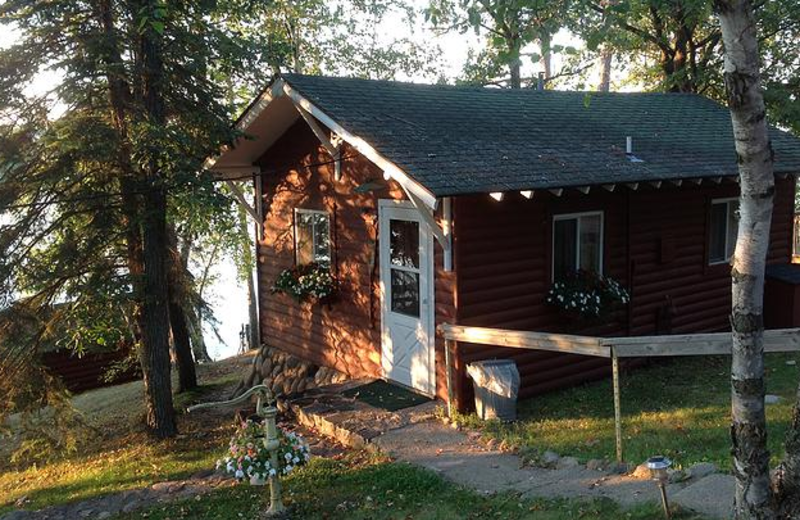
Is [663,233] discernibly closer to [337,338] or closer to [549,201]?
[549,201]

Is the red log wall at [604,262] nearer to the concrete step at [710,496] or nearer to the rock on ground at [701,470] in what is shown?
the rock on ground at [701,470]

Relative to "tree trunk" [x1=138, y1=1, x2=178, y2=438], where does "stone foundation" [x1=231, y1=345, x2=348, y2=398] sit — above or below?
below

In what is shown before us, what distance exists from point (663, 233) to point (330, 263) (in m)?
5.22

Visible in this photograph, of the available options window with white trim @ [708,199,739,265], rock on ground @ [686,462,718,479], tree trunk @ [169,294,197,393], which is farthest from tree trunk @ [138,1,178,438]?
window with white trim @ [708,199,739,265]

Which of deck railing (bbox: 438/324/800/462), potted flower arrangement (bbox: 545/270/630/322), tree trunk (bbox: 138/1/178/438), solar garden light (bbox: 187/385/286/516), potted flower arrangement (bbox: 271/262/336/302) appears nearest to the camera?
solar garden light (bbox: 187/385/286/516)

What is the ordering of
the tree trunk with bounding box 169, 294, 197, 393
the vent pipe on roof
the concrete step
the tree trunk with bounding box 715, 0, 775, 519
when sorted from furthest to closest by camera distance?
the tree trunk with bounding box 169, 294, 197, 393 → the vent pipe on roof → the concrete step → the tree trunk with bounding box 715, 0, 775, 519

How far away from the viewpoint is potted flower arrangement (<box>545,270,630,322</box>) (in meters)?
9.05

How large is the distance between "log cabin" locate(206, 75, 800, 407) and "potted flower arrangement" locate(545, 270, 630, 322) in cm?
16

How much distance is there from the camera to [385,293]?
32.0 feet

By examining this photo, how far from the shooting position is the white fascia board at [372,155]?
7418 mm

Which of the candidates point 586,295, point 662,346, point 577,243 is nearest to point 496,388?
point 662,346

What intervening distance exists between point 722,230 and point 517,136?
14.8 feet

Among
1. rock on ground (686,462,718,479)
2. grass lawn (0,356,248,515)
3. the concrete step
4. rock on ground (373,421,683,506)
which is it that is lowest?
grass lawn (0,356,248,515)

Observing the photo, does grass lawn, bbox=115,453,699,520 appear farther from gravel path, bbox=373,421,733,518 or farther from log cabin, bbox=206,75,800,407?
log cabin, bbox=206,75,800,407
